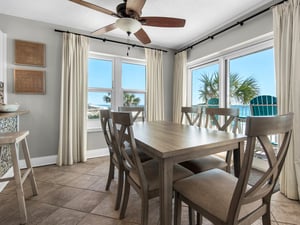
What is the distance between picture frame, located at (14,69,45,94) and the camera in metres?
2.62

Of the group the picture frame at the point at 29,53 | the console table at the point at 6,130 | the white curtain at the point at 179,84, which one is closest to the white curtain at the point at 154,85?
the white curtain at the point at 179,84

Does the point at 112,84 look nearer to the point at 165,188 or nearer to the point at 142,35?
the point at 142,35

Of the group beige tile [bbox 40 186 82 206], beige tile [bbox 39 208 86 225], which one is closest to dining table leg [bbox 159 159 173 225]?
beige tile [bbox 39 208 86 225]

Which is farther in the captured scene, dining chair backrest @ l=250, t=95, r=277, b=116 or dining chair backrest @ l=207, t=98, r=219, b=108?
dining chair backrest @ l=207, t=98, r=219, b=108

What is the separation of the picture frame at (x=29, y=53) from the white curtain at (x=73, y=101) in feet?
1.16

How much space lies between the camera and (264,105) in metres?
2.42

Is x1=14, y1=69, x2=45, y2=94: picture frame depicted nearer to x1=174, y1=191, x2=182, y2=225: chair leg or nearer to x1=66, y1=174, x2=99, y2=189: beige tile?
x1=66, y1=174, x2=99, y2=189: beige tile

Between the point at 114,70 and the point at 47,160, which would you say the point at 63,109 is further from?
the point at 114,70

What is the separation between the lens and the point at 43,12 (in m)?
2.48

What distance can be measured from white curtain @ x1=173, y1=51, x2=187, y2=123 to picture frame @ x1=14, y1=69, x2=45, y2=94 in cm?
277

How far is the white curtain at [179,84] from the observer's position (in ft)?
12.4

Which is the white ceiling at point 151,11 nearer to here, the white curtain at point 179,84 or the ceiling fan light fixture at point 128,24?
the ceiling fan light fixture at point 128,24

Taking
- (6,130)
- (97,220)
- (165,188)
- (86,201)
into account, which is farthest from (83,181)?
(165,188)

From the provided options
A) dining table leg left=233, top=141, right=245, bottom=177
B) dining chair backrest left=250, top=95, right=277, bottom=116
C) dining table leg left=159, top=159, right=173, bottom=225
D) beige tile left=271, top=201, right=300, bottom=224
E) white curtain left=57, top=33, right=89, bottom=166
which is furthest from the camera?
white curtain left=57, top=33, right=89, bottom=166
